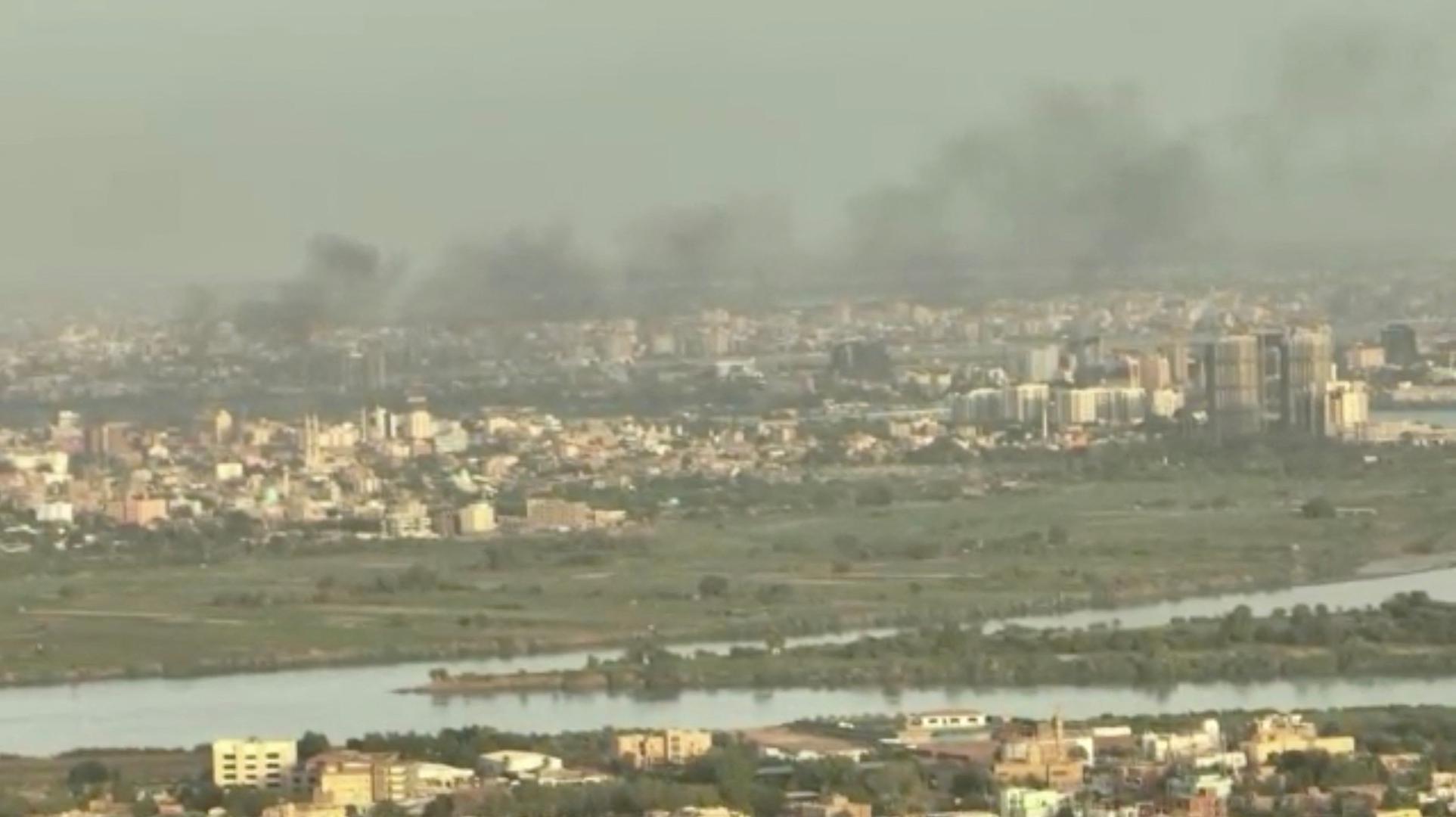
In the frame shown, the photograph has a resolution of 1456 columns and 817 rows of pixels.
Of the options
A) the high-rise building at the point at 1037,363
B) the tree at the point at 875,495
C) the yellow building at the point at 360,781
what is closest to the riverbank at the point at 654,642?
the yellow building at the point at 360,781

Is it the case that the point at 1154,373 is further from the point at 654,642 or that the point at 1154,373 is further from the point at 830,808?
the point at 830,808

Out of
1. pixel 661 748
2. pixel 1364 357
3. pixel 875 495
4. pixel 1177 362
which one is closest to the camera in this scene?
pixel 661 748

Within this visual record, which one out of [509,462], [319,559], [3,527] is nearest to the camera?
[319,559]

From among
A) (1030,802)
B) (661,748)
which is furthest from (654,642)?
(1030,802)

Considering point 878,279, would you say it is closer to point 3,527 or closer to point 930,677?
point 3,527

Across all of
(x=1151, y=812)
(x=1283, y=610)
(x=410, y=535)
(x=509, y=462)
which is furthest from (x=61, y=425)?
(x=1151, y=812)

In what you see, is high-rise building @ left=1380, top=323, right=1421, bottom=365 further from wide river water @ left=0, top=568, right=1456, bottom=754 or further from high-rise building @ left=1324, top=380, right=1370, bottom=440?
wide river water @ left=0, top=568, right=1456, bottom=754

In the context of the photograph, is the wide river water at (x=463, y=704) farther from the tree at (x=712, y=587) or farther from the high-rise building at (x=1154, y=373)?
the high-rise building at (x=1154, y=373)
